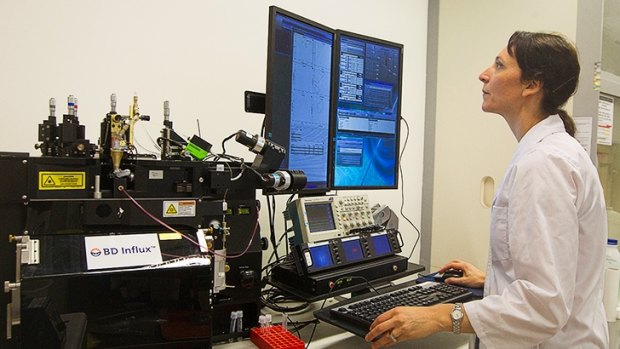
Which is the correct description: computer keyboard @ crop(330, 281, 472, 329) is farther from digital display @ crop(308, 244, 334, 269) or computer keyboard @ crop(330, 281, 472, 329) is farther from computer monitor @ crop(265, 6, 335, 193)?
computer monitor @ crop(265, 6, 335, 193)

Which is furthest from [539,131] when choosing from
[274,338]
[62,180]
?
[62,180]

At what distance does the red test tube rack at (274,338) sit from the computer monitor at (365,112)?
0.65 meters

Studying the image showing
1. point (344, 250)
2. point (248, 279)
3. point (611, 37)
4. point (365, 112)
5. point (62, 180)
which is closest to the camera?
point (62, 180)

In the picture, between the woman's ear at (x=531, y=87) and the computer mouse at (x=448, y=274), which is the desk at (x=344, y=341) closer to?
the computer mouse at (x=448, y=274)

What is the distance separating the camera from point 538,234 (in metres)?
1.01

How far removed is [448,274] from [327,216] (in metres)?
0.55

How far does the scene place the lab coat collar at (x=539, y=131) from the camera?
1.18 meters

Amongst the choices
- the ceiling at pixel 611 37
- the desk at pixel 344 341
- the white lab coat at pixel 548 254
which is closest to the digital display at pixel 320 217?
the desk at pixel 344 341

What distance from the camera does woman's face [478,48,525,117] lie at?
1.25 m

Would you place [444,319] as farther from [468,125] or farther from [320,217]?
[468,125]

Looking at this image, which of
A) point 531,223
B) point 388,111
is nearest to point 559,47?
point 531,223

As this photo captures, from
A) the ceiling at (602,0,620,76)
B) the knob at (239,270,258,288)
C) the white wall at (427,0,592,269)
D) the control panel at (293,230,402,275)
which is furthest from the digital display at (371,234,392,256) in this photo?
the ceiling at (602,0,620,76)

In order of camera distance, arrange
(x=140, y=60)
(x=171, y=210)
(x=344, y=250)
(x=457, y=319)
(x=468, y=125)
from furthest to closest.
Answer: (x=468, y=125) → (x=140, y=60) → (x=344, y=250) → (x=457, y=319) → (x=171, y=210)

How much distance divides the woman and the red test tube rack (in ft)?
0.66
